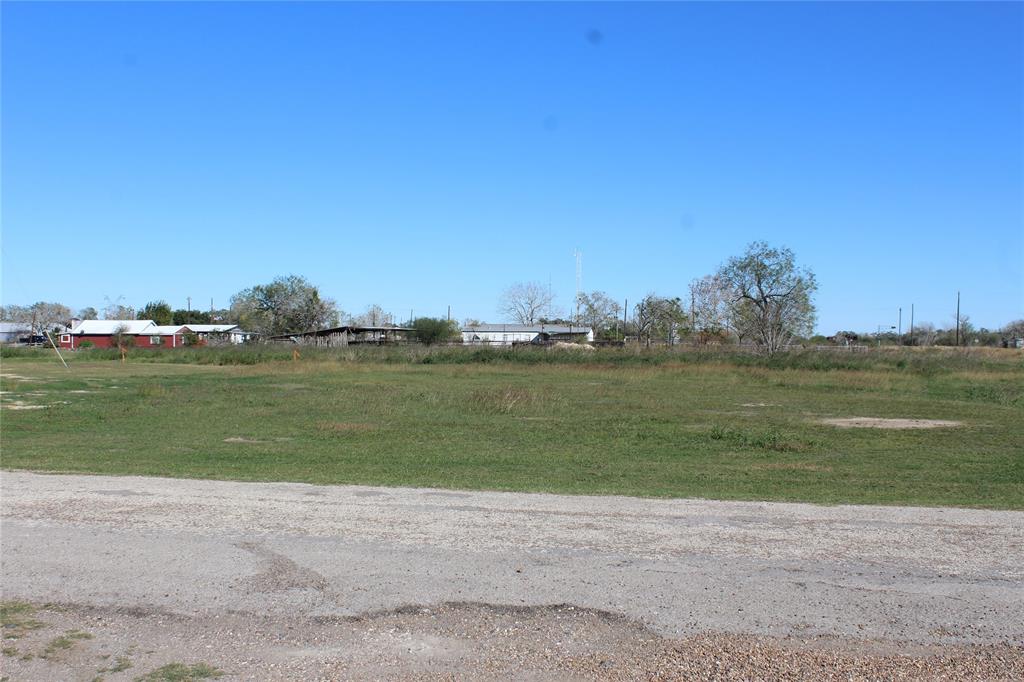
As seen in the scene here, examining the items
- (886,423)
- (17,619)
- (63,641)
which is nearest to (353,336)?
(886,423)

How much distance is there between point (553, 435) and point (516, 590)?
40.8ft

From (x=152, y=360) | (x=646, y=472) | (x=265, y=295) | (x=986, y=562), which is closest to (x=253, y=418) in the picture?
(x=646, y=472)

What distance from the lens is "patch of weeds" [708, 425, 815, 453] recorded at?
56.4 feet

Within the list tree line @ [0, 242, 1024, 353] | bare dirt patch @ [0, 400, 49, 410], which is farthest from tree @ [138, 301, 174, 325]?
bare dirt patch @ [0, 400, 49, 410]

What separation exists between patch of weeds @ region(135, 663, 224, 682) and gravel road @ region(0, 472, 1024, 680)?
0.41ft

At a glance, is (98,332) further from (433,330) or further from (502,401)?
(502,401)

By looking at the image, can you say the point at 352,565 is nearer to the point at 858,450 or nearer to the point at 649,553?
the point at 649,553

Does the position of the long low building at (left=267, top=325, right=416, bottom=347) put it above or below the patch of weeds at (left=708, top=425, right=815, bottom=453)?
above

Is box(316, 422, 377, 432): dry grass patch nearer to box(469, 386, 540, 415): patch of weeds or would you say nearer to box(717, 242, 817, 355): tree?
box(469, 386, 540, 415): patch of weeds

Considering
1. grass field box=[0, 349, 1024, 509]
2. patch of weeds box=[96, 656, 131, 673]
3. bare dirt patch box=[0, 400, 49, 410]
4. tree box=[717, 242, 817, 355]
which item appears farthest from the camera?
tree box=[717, 242, 817, 355]

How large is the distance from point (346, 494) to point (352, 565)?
330 cm

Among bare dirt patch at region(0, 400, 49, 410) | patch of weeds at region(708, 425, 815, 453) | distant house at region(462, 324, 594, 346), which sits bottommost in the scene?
bare dirt patch at region(0, 400, 49, 410)

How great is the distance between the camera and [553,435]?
1914cm

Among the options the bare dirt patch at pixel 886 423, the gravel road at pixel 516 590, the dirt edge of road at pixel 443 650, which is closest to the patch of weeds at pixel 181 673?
the dirt edge of road at pixel 443 650
